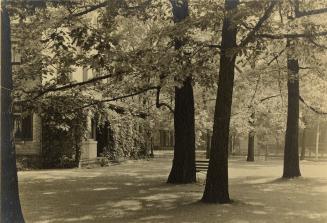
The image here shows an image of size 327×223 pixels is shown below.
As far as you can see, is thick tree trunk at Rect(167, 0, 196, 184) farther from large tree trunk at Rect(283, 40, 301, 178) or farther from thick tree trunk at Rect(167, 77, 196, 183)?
large tree trunk at Rect(283, 40, 301, 178)

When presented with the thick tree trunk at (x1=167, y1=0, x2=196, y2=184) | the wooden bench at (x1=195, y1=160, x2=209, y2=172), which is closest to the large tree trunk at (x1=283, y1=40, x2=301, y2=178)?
the wooden bench at (x1=195, y1=160, x2=209, y2=172)

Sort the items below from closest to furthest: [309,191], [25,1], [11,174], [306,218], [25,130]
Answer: [11,174], [25,1], [306,218], [309,191], [25,130]

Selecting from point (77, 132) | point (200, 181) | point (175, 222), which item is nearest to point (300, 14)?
point (175, 222)

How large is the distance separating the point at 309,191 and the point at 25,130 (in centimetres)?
1578

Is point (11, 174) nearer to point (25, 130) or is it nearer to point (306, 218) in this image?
point (306, 218)

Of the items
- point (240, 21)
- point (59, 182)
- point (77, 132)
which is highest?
point (240, 21)

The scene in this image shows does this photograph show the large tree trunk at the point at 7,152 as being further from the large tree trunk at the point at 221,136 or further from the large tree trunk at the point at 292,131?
the large tree trunk at the point at 292,131

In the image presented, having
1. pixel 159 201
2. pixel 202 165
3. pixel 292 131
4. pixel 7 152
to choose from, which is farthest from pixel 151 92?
pixel 7 152

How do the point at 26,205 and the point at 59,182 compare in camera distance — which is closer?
the point at 26,205

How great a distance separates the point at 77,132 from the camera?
29.2 metres

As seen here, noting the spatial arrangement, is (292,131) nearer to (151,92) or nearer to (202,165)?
(202,165)

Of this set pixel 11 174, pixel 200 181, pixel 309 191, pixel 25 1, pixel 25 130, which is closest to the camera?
pixel 11 174

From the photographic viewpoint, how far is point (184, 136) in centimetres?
1992

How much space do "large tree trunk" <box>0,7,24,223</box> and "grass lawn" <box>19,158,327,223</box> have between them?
5.38 feet
